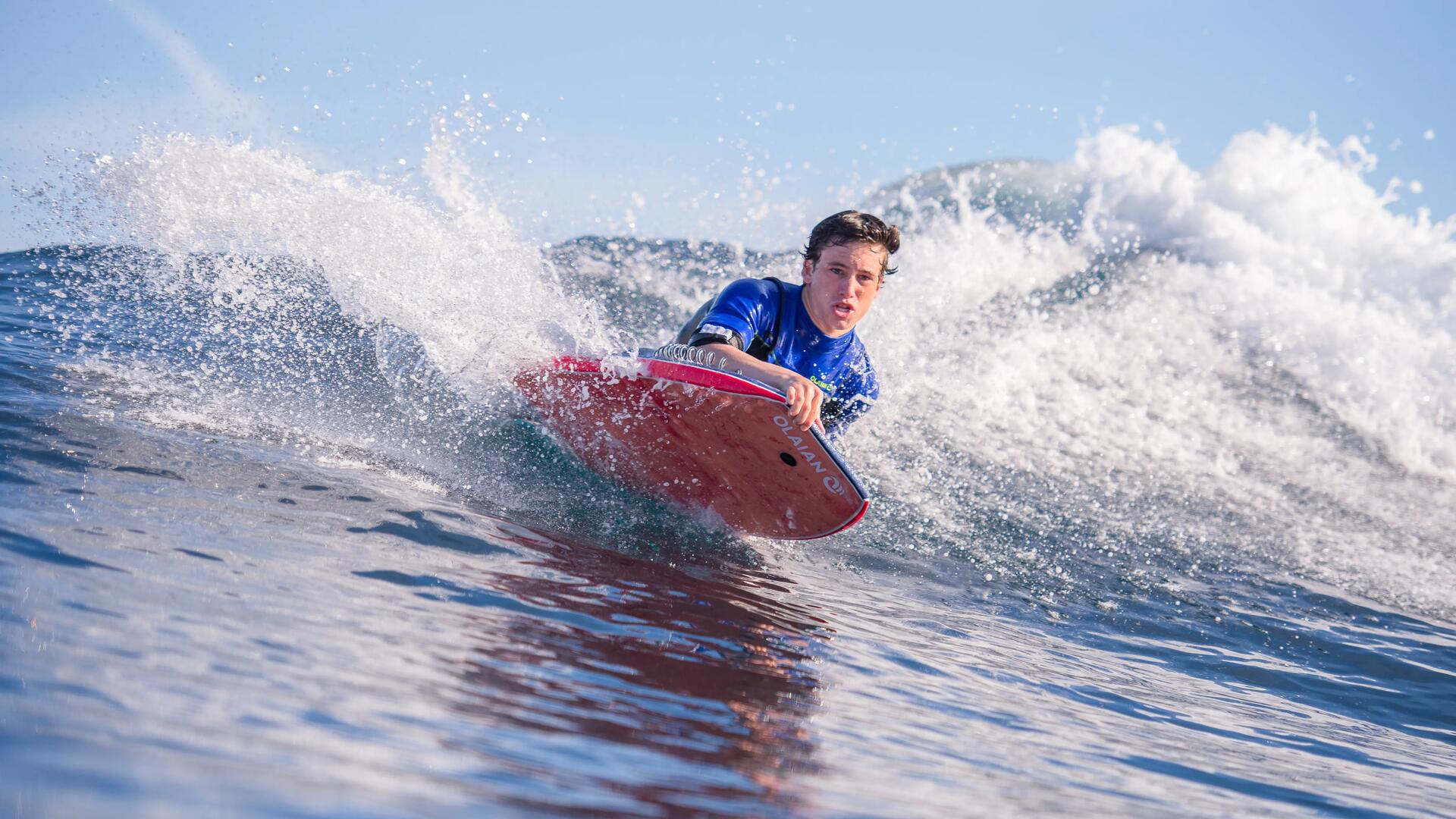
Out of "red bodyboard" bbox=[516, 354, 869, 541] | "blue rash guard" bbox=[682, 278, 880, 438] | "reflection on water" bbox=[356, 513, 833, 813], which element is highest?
"blue rash guard" bbox=[682, 278, 880, 438]

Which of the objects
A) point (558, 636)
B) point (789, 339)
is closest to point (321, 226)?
point (789, 339)

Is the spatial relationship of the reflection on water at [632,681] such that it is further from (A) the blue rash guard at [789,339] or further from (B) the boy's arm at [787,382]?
(A) the blue rash guard at [789,339]

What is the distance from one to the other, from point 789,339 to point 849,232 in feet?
2.00

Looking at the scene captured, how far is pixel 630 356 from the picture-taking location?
486 centimetres

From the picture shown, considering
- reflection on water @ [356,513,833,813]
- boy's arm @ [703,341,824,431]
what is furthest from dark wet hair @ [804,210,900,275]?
reflection on water @ [356,513,833,813]

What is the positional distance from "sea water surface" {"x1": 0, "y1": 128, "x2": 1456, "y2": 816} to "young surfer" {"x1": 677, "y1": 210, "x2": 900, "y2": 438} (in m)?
0.68

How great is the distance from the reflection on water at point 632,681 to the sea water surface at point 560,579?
0.05ft

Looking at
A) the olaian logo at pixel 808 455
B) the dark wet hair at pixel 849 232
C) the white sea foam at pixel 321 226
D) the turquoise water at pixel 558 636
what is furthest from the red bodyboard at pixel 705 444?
the white sea foam at pixel 321 226

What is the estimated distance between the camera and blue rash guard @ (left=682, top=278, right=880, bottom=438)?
4828mm

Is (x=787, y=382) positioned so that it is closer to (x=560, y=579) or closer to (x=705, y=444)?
(x=705, y=444)

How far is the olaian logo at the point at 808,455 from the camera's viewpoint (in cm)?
442

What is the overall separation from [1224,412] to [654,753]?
13.5 metres

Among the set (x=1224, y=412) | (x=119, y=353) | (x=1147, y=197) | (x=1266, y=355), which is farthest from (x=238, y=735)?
(x=1147, y=197)

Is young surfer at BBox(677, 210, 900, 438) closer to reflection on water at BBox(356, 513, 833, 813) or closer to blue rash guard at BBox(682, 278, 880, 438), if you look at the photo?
blue rash guard at BBox(682, 278, 880, 438)
